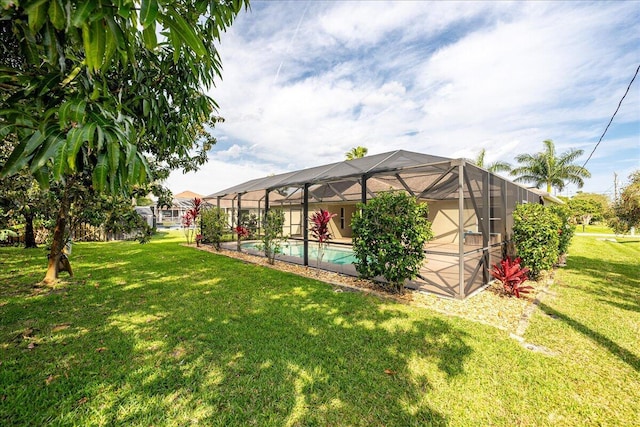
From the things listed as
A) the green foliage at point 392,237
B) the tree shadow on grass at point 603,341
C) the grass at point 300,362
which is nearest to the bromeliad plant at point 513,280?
the grass at point 300,362

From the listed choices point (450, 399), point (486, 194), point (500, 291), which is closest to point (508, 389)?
point (450, 399)

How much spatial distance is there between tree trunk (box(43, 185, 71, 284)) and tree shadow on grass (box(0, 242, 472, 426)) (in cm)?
114

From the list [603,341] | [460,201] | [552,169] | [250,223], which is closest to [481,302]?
[603,341]

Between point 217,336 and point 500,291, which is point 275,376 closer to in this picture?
point 217,336

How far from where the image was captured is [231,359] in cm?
325

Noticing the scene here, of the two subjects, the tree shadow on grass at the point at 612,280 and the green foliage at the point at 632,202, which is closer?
the tree shadow on grass at the point at 612,280

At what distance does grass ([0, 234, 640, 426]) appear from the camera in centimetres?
243

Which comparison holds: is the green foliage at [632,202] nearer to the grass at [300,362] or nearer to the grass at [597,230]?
the grass at [300,362]

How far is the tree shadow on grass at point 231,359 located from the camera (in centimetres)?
242

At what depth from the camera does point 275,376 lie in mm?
2934

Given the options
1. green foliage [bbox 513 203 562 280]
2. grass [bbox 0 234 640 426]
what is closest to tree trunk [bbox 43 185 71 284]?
grass [bbox 0 234 640 426]

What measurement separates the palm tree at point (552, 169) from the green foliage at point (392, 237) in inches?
1172

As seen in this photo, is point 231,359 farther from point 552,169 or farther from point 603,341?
point 552,169

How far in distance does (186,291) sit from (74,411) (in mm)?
3822
